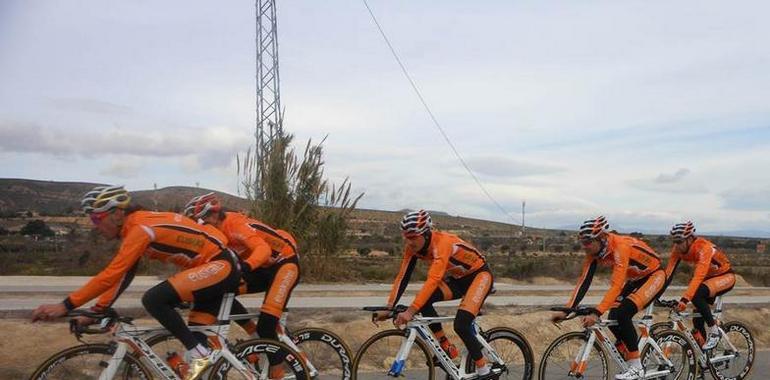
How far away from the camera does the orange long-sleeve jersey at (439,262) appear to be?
297 inches

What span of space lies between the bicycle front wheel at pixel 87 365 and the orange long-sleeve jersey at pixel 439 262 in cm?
266

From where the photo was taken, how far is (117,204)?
6.01m

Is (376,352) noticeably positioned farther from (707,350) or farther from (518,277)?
(518,277)

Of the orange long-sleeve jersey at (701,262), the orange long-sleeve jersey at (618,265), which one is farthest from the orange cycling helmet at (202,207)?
the orange long-sleeve jersey at (701,262)

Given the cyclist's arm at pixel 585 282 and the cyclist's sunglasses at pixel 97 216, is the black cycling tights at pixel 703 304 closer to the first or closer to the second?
the cyclist's arm at pixel 585 282

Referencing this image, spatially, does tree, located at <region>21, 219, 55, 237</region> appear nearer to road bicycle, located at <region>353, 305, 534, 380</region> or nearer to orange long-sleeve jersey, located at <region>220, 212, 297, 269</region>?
orange long-sleeve jersey, located at <region>220, 212, 297, 269</region>

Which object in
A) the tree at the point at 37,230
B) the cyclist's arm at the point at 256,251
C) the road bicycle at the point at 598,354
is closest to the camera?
the cyclist's arm at the point at 256,251

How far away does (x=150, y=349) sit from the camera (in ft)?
20.4

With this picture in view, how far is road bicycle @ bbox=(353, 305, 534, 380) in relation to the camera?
7.60 meters

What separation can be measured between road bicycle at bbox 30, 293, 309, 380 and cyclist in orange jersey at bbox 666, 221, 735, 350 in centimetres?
553

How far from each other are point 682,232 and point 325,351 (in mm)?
4931

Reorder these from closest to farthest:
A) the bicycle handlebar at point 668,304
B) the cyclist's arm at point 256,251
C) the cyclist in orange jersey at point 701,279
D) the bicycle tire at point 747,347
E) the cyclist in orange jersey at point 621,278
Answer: the cyclist's arm at point 256,251, the cyclist in orange jersey at point 621,278, the bicycle handlebar at point 668,304, the cyclist in orange jersey at point 701,279, the bicycle tire at point 747,347

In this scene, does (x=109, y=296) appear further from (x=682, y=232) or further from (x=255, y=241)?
(x=682, y=232)

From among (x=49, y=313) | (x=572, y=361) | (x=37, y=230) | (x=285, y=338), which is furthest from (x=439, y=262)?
(x=37, y=230)
